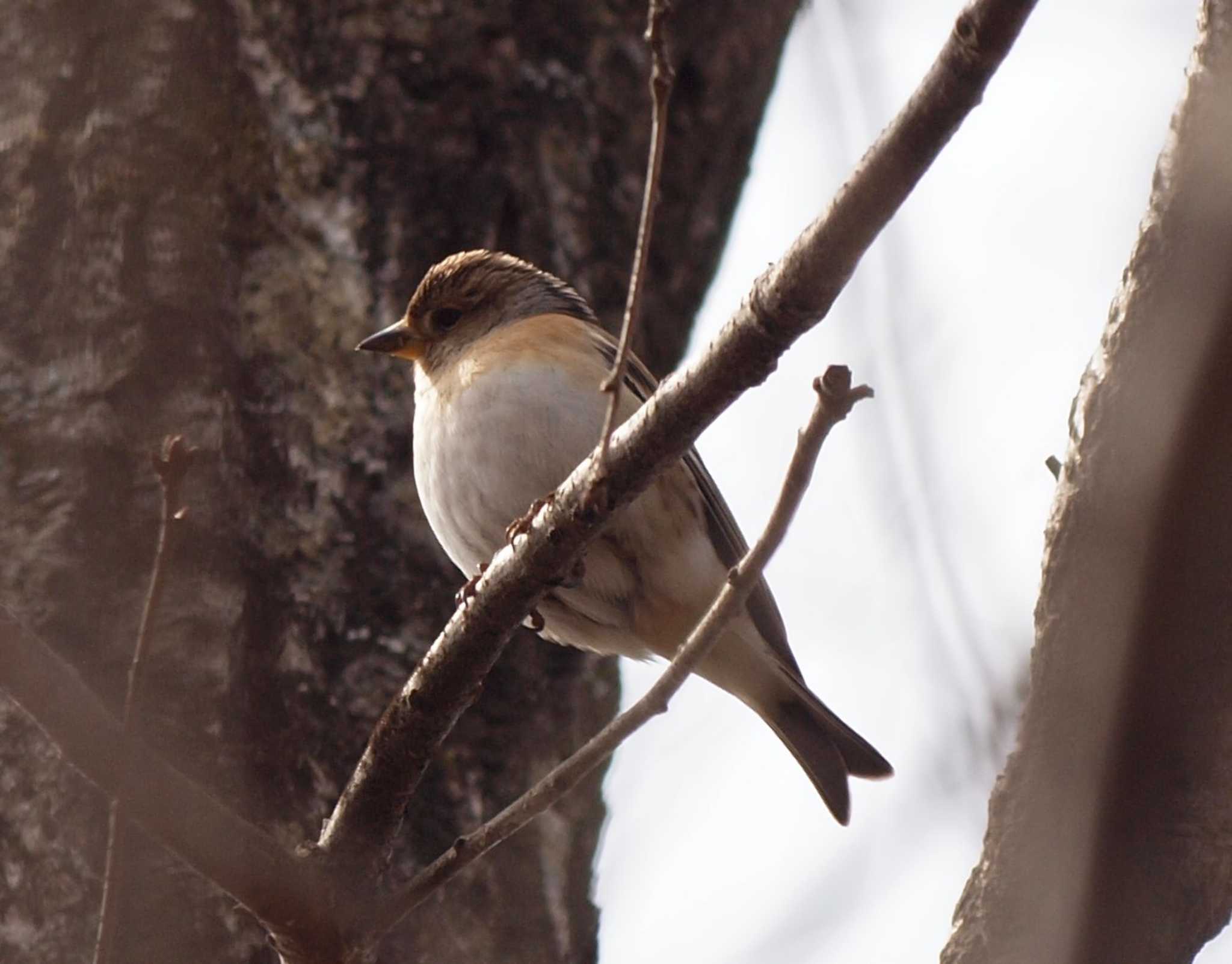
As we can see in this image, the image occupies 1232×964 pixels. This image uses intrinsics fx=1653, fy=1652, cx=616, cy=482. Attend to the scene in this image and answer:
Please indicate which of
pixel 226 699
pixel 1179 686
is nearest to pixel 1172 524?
pixel 1179 686

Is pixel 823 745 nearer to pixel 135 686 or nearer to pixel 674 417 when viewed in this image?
pixel 674 417

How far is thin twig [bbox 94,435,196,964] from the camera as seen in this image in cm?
213

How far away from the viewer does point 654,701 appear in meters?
2.36

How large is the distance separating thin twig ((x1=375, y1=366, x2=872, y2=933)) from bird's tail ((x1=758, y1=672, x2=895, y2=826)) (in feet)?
5.17

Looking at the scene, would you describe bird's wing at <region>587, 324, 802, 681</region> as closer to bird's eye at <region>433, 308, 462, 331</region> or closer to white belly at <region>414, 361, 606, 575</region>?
white belly at <region>414, 361, 606, 575</region>

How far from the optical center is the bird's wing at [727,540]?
3.94 meters

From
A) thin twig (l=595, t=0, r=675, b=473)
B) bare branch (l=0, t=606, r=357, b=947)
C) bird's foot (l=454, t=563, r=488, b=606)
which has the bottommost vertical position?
bare branch (l=0, t=606, r=357, b=947)

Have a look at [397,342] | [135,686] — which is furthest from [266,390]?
[135,686]

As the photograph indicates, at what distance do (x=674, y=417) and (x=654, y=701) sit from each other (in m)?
0.41

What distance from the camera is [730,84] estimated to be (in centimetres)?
455

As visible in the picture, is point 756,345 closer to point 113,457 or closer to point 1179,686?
point 1179,686

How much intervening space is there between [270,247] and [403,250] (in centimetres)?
33

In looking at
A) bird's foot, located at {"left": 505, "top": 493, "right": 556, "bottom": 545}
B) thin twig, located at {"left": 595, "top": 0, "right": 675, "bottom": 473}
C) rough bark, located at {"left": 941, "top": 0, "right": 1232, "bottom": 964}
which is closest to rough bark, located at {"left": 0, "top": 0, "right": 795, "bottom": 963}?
bird's foot, located at {"left": 505, "top": 493, "right": 556, "bottom": 545}

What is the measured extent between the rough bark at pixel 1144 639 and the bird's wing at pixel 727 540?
1.83 metres
